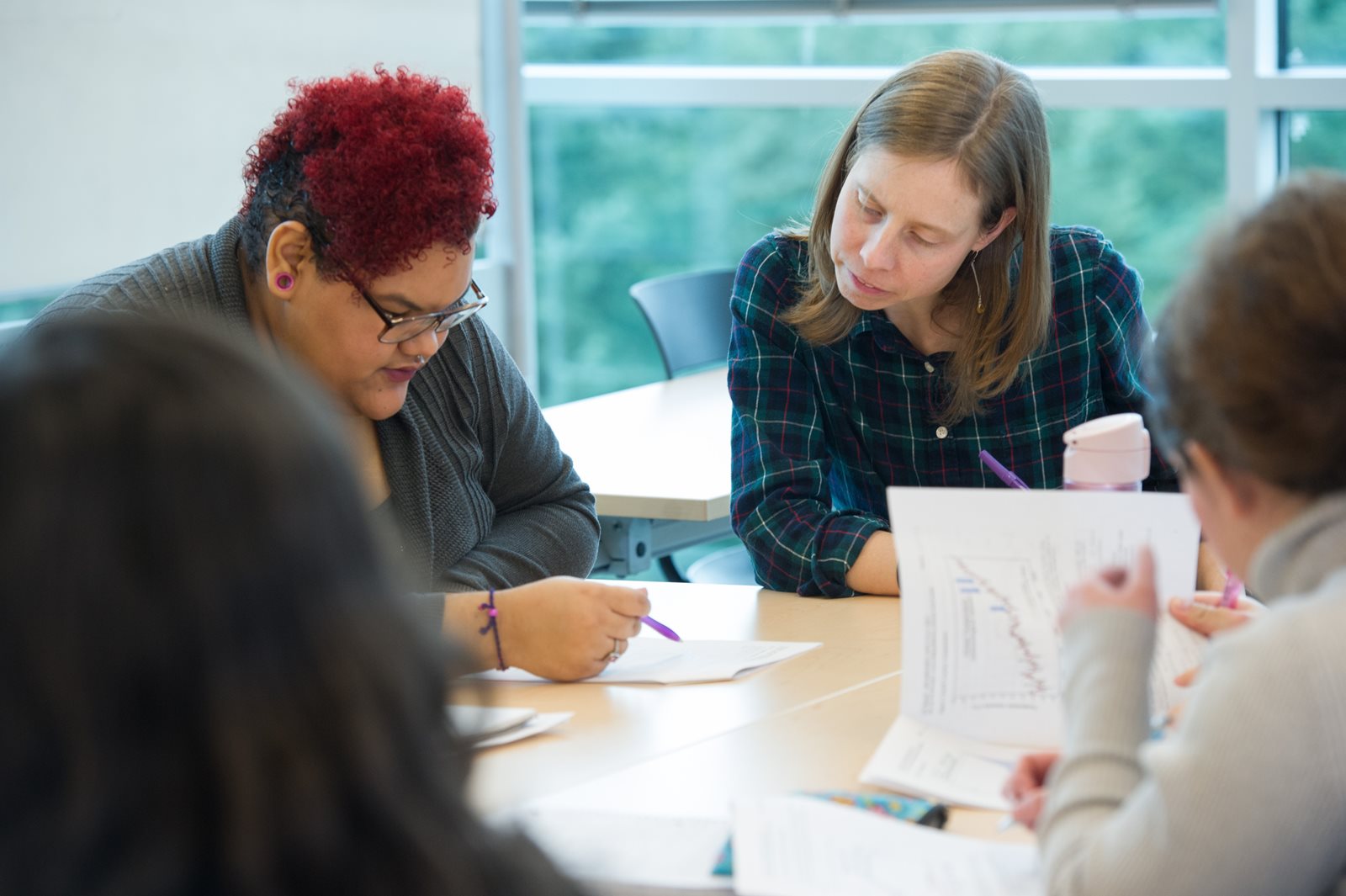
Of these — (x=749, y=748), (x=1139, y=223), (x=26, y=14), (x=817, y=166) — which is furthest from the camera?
(x=817, y=166)

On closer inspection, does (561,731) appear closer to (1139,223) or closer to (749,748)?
(749,748)

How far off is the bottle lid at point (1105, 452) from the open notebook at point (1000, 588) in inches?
7.4

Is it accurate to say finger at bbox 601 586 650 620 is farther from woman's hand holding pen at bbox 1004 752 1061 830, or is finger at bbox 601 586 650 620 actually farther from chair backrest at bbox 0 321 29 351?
chair backrest at bbox 0 321 29 351

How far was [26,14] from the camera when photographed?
2.86 m

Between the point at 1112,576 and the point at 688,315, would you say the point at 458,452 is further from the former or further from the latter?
the point at 688,315

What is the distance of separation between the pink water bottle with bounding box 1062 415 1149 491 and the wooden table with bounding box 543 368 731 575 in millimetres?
922

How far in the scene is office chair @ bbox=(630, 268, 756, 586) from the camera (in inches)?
128

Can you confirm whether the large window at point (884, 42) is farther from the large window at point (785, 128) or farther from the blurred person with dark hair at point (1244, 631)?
the blurred person with dark hair at point (1244, 631)

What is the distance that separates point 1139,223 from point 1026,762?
9.68ft

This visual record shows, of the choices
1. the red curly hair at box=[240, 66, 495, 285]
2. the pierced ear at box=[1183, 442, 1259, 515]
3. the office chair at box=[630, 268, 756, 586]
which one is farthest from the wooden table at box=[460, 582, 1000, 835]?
the office chair at box=[630, 268, 756, 586]

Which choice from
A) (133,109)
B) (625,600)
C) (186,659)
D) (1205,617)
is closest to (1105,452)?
(1205,617)

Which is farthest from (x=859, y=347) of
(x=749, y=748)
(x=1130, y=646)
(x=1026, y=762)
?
(x=1130, y=646)

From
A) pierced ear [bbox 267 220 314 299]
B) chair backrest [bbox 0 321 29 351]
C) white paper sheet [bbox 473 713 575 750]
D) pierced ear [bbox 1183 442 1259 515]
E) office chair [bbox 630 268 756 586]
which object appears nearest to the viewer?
pierced ear [bbox 1183 442 1259 515]

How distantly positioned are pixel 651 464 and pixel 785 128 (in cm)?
198
